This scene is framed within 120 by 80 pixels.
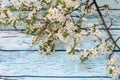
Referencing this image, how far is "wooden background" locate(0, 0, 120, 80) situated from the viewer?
1.10 metres

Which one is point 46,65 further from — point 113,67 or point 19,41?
point 113,67

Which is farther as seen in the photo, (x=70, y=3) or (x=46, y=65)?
(x=46, y=65)

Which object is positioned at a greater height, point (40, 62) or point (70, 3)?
point (70, 3)

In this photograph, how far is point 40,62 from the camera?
1108mm

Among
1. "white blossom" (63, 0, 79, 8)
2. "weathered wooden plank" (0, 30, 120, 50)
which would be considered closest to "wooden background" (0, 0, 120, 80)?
"weathered wooden plank" (0, 30, 120, 50)

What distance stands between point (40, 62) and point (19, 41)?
9 cm

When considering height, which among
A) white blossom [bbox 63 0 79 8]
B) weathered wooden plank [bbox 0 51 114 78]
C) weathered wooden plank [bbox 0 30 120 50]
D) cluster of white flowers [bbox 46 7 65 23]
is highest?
white blossom [bbox 63 0 79 8]

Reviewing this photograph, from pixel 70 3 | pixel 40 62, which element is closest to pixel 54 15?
pixel 70 3

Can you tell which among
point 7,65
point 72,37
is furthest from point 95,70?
point 7,65

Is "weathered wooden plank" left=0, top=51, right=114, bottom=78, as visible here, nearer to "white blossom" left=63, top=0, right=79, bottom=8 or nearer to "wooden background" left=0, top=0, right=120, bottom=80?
"wooden background" left=0, top=0, right=120, bottom=80

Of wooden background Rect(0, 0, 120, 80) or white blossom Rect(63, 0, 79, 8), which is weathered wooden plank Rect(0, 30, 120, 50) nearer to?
wooden background Rect(0, 0, 120, 80)

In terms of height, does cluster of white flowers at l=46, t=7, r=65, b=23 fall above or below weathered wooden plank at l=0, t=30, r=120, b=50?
above

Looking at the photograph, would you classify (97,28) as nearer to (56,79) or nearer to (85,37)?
(85,37)

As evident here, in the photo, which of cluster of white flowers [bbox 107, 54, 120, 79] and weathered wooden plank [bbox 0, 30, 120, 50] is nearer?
cluster of white flowers [bbox 107, 54, 120, 79]
